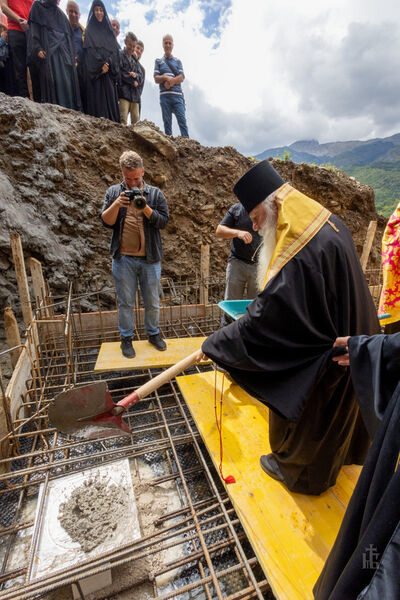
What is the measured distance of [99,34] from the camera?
6.18m

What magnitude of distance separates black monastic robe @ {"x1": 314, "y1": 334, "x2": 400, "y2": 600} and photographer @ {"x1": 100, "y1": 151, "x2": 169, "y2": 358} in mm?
2663

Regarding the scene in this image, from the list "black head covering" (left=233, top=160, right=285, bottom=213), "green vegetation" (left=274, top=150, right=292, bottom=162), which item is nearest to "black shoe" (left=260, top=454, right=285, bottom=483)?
"black head covering" (left=233, top=160, right=285, bottom=213)

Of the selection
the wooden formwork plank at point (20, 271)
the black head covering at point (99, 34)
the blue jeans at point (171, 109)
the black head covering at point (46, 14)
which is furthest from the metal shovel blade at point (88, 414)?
the blue jeans at point (171, 109)

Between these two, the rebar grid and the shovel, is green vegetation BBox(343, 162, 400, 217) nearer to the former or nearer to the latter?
the rebar grid

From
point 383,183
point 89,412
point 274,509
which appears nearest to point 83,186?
point 89,412

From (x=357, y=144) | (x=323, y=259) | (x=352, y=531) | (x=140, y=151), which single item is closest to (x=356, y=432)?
(x=352, y=531)

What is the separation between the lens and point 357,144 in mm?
84500

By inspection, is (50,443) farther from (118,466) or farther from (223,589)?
(223,589)

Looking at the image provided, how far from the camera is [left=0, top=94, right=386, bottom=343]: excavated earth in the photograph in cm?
596

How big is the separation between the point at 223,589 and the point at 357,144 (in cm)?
10592

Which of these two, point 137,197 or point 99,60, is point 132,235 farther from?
point 99,60

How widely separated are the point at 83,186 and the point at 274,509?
723cm

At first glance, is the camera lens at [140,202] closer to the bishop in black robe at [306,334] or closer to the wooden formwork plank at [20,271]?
the bishop in black robe at [306,334]

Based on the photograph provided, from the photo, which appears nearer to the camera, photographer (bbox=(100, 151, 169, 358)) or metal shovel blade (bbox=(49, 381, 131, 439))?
metal shovel blade (bbox=(49, 381, 131, 439))
